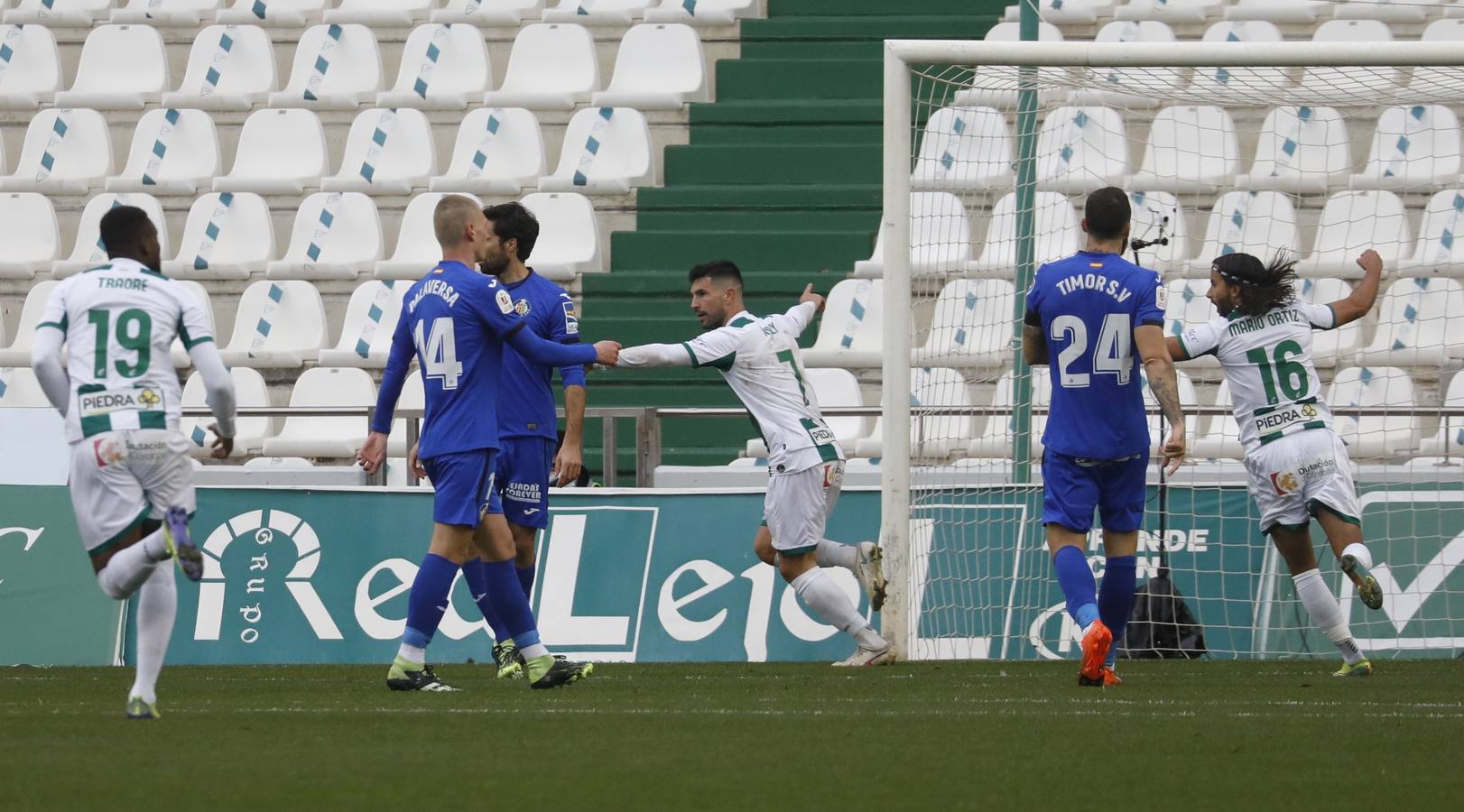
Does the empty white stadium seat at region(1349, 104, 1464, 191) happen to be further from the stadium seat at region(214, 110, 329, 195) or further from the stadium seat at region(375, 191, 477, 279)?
the stadium seat at region(214, 110, 329, 195)

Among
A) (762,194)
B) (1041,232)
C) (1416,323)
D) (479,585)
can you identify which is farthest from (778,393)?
(762,194)

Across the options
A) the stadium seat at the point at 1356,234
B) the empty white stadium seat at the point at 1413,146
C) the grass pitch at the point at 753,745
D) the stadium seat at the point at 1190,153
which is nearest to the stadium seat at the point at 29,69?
the grass pitch at the point at 753,745

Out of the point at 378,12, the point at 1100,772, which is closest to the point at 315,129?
the point at 378,12

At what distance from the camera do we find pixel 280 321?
549 inches

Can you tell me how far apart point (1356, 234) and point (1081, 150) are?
1.92 meters

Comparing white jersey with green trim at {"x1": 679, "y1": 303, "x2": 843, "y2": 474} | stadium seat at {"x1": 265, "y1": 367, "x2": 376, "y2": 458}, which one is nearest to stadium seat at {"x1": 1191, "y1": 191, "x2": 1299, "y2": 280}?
white jersey with green trim at {"x1": 679, "y1": 303, "x2": 843, "y2": 474}

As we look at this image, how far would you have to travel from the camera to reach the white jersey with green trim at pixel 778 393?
9.10 m

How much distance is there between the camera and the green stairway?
13.5m

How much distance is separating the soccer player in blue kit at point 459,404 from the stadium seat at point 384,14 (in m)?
8.70

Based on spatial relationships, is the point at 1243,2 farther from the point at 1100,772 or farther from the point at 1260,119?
the point at 1100,772

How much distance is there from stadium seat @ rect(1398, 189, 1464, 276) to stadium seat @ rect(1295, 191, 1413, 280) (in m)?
0.10

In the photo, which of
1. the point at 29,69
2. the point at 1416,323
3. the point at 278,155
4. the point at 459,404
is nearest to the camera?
the point at 459,404

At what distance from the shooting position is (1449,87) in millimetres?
10344

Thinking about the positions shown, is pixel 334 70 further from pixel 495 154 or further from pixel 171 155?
pixel 495 154
